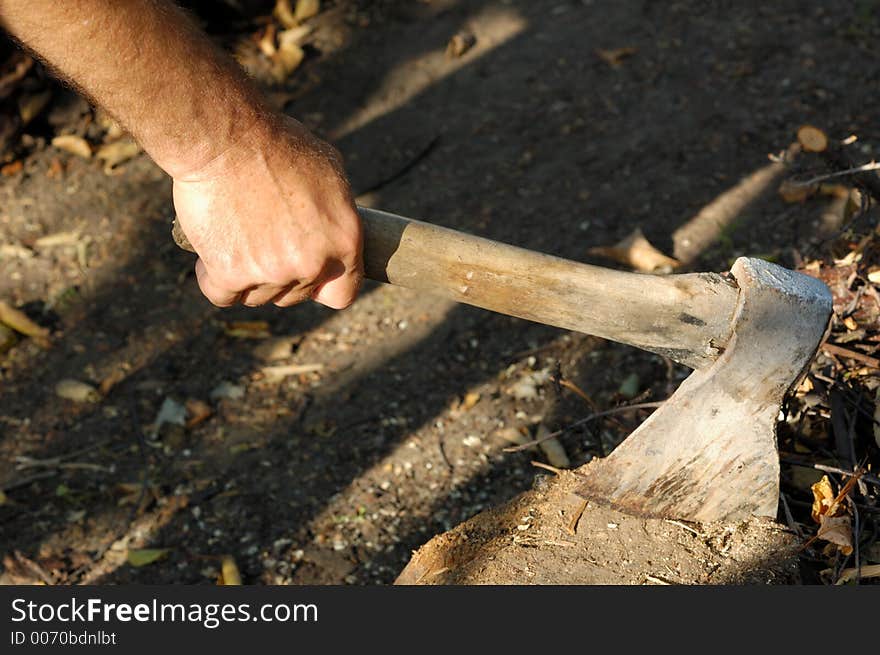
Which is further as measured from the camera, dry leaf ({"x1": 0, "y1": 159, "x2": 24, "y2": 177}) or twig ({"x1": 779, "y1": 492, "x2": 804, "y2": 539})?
dry leaf ({"x1": 0, "y1": 159, "x2": 24, "y2": 177})

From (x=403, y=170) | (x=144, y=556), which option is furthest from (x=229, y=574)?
(x=403, y=170)

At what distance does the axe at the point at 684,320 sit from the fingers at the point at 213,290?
0.12 metres

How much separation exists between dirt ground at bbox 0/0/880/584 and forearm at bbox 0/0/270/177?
1209 millimetres

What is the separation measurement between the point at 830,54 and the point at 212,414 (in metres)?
3.47

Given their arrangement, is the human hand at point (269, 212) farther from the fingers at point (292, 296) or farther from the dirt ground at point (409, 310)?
the dirt ground at point (409, 310)

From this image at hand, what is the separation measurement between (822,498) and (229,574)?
180 centimetres

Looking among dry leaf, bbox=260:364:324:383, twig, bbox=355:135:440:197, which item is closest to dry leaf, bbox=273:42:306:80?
twig, bbox=355:135:440:197

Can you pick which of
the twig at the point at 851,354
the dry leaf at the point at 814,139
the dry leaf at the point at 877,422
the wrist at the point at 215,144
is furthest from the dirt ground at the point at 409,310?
the wrist at the point at 215,144

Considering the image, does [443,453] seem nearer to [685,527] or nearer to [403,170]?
[685,527]

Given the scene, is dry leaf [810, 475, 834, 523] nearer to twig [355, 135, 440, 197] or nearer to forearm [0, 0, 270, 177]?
forearm [0, 0, 270, 177]

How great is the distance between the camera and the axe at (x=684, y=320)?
2.14 metres

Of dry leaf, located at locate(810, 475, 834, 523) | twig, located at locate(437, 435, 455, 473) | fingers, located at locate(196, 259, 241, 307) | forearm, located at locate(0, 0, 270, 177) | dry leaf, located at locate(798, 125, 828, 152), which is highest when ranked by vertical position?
forearm, located at locate(0, 0, 270, 177)

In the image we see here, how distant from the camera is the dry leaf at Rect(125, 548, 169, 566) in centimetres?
313

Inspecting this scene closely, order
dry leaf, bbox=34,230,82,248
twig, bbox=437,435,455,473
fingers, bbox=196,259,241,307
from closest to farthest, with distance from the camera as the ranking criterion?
fingers, bbox=196,259,241,307
twig, bbox=437,435,455,473
dry leaf, bbox=34,230,82,248
